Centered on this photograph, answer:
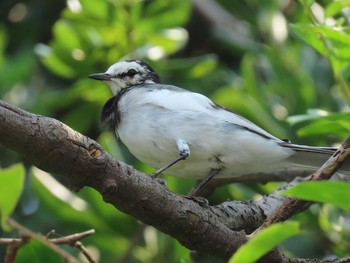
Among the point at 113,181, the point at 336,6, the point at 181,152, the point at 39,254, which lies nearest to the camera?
the point at 39,254

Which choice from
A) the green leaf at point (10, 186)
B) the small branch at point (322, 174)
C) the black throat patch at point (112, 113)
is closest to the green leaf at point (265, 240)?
the green leaf at point (10, 186)

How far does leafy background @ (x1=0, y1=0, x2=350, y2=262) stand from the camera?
11.5 ft

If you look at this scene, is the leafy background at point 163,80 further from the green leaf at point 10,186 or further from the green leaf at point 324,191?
the green leaf at point 10,186

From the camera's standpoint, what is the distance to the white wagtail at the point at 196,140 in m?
3.04

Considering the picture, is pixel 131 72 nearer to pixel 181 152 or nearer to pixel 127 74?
pixel 127 74

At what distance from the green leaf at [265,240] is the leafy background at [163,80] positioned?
56.5 inches

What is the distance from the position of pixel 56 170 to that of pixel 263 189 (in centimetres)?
186

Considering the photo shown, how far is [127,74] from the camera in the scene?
3727mm

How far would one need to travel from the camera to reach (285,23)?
440 cm

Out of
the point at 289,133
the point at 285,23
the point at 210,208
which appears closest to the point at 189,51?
the point at 285,23

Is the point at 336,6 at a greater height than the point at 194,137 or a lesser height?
greater

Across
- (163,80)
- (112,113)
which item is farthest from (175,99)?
(163,80)

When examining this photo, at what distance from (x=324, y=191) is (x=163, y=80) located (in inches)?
113

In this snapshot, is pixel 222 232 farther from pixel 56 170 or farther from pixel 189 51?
pixel 189 51
